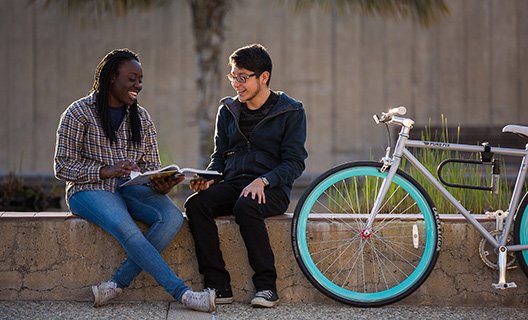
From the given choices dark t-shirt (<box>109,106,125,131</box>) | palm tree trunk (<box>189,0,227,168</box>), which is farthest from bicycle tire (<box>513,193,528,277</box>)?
palm tree trunk (<box>189,0,227,168</box>)

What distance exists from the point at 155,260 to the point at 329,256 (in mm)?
891

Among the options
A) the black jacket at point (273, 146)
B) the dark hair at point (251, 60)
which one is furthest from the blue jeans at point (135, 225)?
the dark hair at point (251, 60)

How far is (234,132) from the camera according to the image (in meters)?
3.55

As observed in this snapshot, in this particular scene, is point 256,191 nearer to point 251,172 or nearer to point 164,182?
point 251,172

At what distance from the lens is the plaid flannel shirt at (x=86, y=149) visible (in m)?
3.28

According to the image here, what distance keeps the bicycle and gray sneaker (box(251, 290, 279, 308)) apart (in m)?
0.20

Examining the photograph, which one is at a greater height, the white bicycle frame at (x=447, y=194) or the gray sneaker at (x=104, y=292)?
the white bicycle frame at (x=447, y=194)

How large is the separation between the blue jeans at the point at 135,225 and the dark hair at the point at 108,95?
279 millimetres

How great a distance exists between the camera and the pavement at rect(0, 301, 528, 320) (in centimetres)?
315

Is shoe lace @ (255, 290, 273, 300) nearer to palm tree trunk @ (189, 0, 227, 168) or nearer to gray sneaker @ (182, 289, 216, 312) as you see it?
→ gray sneaker @ (182, 289, 216, 312)

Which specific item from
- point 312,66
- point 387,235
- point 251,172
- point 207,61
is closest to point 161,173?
point 251,172

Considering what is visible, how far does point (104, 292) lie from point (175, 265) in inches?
Answer: 15.5

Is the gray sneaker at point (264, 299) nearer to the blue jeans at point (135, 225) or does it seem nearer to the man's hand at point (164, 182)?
the blue jeans at point (135, 225)

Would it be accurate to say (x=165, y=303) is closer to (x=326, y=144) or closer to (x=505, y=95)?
(x=326, y=144)
